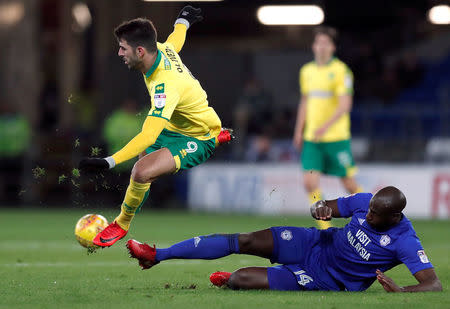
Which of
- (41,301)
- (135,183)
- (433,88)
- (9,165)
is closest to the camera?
(41,301)

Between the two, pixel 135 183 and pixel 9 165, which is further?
pixel 9 165

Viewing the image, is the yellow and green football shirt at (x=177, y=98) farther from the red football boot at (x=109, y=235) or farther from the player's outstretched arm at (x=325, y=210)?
the player's outstretched arm at (x=325, y=210)

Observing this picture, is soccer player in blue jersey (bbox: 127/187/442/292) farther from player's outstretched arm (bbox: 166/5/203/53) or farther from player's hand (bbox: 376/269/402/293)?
player's outstretched arm (bbox: 166/5/203/53)

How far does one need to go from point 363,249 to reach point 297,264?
49cm

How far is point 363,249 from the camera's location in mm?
6133

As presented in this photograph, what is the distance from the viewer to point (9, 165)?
1820cm

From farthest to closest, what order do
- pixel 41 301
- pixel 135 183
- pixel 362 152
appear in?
1. pixel 362 152
2. pixel 135 183
3. pixel 41 301

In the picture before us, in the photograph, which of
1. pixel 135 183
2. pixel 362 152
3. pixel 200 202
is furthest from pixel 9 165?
pixel 135 183

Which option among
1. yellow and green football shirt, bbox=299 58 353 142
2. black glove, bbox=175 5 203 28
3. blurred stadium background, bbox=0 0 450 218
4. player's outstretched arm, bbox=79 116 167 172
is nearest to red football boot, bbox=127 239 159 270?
player's outstretched arm, bbox=79 116 167 172

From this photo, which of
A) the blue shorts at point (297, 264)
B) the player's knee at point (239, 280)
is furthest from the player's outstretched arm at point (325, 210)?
the player's knee at point (239, 280)

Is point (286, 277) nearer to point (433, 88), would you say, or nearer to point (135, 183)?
point (135, 183)

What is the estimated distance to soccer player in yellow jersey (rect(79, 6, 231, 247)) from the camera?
694 cm

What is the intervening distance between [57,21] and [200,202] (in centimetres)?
950

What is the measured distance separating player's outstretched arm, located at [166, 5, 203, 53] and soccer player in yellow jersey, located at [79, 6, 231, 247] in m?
0.03
